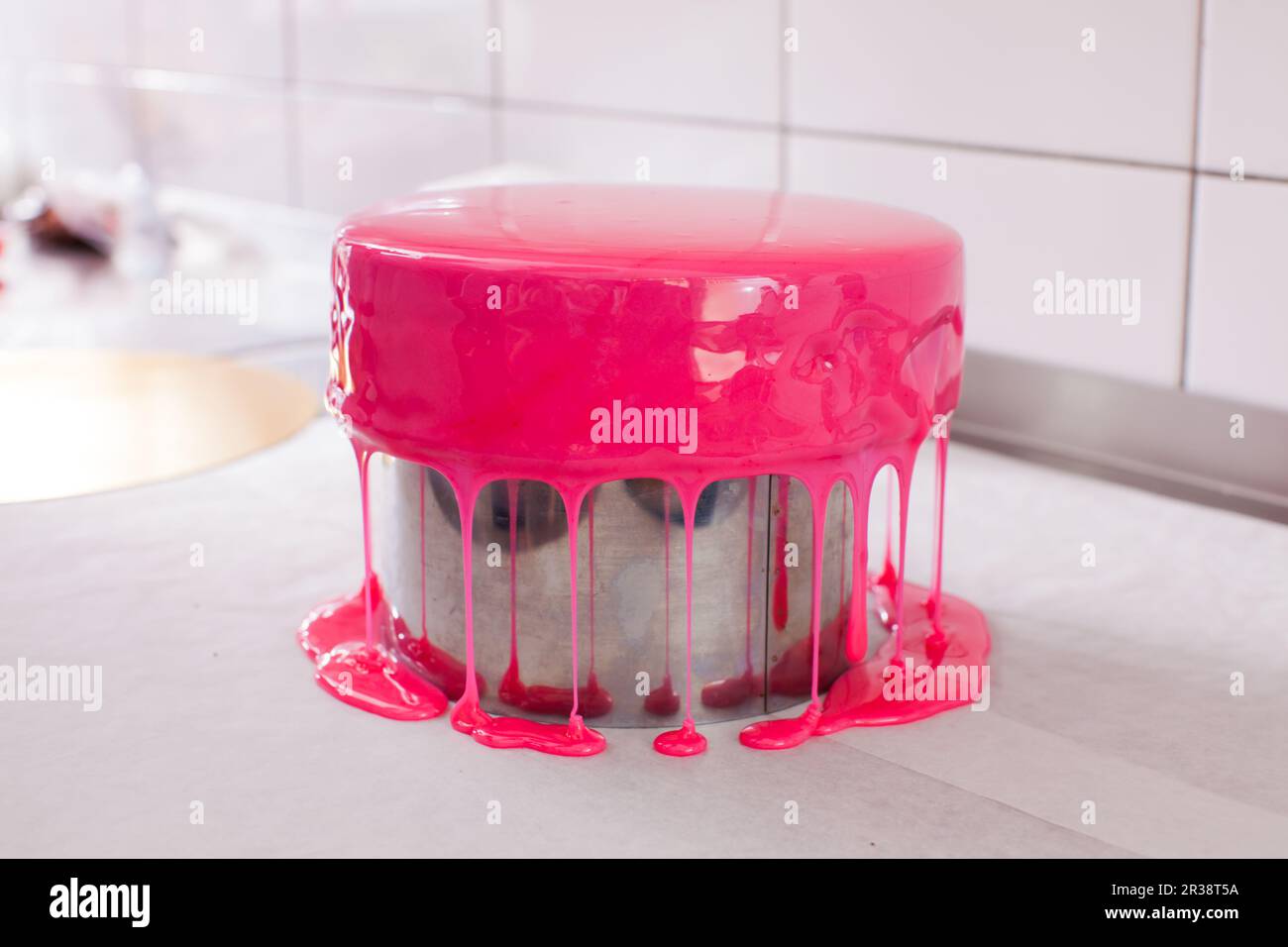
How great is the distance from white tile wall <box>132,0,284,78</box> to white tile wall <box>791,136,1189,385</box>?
1.60 meters

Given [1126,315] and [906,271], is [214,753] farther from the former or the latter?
[1126,315]

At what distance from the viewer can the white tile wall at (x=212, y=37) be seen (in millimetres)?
3285

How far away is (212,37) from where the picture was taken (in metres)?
3.42

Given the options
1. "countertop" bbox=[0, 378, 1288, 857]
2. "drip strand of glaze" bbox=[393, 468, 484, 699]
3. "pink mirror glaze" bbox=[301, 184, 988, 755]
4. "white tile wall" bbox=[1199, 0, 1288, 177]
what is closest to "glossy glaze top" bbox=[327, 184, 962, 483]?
"pink mirror glaze" bbox=[301, 184, 988, 755]

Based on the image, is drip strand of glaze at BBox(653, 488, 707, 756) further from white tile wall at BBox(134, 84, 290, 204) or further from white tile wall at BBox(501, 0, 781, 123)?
white tile wall at BBox(134, 84, 290, 204)

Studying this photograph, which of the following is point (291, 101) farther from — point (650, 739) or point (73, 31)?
point (650, 739)

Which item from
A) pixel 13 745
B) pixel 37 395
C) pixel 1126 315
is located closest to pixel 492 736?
pixel 13 745

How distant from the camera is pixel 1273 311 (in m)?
1.79

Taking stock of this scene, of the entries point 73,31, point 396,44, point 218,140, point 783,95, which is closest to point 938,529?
point 783,95

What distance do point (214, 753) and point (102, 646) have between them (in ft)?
0.98

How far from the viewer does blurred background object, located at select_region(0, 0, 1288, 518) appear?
1.83 metres

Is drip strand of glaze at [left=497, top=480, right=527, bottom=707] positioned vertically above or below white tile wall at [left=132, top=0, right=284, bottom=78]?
below

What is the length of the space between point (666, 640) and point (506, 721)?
6.6 inches

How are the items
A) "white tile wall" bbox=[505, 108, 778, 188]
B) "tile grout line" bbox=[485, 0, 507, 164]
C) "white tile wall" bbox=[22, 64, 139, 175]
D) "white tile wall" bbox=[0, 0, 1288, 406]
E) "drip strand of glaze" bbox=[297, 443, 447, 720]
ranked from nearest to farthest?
1. "drip strand of glaze" bbox=[297, 443, 447, 720]
2. "white tile wall" bbox=[0, 0, 1288, 406]
3. "white tile wall" bbox=[505, 108, 778, 188]
4. "tile grout line" bbox=[485, 0, 507, 164]
5. "white tile wall" bbox=[22, 64, 139, 175]
